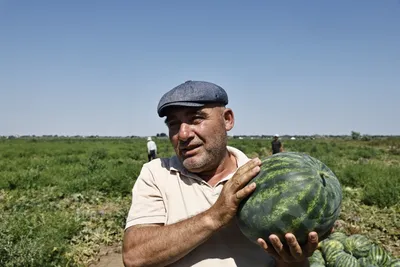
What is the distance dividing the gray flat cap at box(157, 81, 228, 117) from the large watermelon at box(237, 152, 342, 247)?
64 centimetres

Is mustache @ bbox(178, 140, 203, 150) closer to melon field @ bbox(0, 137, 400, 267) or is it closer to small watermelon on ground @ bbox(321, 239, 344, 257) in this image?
small watermelon on ground @ bbox(321, 239, 344, 257)

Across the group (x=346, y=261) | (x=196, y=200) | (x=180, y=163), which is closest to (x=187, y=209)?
(x=196, y=200)

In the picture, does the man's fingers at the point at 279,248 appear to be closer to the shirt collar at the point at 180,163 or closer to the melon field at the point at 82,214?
the shirt collar at the point at 180,163

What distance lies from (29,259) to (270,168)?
4167 mm

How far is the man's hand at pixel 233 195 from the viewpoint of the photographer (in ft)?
6.05

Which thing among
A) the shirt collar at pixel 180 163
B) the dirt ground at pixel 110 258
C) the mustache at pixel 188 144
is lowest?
the dirt ground at pixel 110 258

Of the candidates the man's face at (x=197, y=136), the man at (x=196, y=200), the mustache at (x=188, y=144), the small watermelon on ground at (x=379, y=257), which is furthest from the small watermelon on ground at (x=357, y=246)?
the mustache at (x=188, y=144)

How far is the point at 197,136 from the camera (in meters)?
2.34

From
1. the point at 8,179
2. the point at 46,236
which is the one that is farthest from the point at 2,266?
the point at 8,179

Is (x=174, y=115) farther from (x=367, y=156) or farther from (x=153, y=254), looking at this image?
(x=367, y=156)

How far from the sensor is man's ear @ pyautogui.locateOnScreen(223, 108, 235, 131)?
100 inches

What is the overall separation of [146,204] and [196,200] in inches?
12.5

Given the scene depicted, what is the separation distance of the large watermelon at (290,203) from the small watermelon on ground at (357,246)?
215 centimetres

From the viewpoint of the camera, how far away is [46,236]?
5719mm
